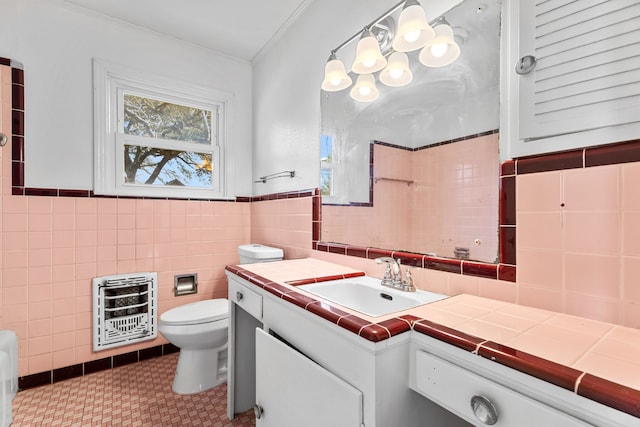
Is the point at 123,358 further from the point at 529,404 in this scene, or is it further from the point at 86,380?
the point at 529,404

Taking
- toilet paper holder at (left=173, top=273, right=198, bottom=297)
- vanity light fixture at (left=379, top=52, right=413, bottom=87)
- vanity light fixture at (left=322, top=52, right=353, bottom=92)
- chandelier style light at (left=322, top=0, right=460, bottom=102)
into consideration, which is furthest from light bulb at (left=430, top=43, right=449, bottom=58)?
toilet paper holder at (left=173, top=273, right=198, bottom=297)

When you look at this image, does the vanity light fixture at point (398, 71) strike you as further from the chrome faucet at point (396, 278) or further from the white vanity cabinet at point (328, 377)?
the white vanity cabinet at point (328, 377)

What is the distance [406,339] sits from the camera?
A: 75 cm

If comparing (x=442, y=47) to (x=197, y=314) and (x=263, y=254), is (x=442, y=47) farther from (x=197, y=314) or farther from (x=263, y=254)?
(x=197, y=314)

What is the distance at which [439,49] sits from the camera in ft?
3.80

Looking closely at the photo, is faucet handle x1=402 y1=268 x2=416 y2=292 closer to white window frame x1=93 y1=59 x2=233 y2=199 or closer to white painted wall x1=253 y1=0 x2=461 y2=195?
white painted wall x1=253 y1=0 x2=461 y2=195

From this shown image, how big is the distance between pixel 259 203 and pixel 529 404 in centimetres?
218

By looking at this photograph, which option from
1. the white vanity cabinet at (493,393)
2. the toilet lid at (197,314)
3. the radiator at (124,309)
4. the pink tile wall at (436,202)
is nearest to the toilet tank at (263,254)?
the toilet lid at (197,314)

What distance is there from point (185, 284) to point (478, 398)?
221 cm

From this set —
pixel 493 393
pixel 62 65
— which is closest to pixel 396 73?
pixel 493 393

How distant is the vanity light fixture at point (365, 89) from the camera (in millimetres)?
1462

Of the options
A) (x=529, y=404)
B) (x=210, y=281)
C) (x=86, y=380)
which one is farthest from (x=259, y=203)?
→ (x=529, y=404)

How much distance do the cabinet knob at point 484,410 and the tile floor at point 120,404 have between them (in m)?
1.29

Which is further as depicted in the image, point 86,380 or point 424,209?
point 86,380
